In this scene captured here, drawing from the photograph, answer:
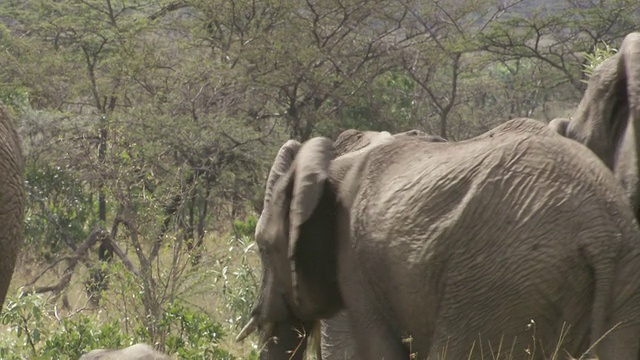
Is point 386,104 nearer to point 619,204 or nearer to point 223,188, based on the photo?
point 223,188

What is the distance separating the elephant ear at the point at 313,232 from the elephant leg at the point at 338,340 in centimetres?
8

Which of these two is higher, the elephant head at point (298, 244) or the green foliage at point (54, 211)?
the elephant head at point (298, 244)

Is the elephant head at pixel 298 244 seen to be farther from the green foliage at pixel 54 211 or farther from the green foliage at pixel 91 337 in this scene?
the green foliage at pixel 54 211

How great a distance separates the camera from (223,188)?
12195mm

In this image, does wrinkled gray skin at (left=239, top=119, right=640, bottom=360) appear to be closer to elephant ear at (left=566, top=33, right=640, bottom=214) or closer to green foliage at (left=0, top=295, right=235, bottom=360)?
elephant ear at (left=566, top=33, right=640, bottom=214)

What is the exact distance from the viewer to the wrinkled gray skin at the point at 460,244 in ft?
15.0

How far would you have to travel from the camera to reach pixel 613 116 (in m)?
4.94

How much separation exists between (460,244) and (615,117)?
739 mm

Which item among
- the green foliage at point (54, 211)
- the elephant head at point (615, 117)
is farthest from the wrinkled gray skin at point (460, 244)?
the green foliage at point (54, 211)

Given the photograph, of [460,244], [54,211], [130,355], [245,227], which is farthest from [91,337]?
[54,211]

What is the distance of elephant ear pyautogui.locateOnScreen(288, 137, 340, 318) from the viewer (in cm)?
539

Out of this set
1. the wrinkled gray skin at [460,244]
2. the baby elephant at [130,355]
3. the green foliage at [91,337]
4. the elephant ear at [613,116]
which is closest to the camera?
the wrinkled gray skin at [460,244]

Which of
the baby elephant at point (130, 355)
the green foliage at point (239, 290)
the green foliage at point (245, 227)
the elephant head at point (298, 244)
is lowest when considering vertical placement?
the green foliage at point (245, 227)

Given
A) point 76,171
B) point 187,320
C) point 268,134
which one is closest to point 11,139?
A: point 187,320
